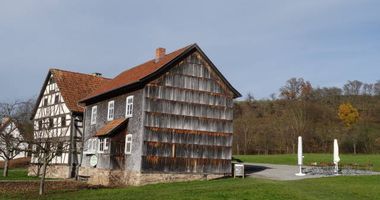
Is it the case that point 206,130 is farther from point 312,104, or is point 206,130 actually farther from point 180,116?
point 312,104

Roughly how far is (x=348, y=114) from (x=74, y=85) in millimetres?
64097

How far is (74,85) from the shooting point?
4338cm

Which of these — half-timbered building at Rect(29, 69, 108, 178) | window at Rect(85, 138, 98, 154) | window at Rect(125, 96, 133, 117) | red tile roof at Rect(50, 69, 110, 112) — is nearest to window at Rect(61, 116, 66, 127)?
half-timbered building at Rect(29, 69, 108, 178)

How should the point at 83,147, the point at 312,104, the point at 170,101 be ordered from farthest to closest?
the point at 312,104 → the point at 83,147 → the point at 170,101

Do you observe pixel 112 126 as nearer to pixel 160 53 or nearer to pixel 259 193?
pixel 160 53

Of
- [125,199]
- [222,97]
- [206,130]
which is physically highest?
[222,97]

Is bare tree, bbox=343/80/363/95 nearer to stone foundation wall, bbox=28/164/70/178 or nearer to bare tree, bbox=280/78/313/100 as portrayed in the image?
bare tree, bbox=280/78/313/100

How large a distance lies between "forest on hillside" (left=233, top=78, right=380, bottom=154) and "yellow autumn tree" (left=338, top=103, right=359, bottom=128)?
44 cm

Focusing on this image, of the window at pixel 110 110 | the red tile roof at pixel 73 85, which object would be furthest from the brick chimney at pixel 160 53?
the red tile roof at pixel 73 85

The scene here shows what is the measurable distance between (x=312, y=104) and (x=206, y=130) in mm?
68289

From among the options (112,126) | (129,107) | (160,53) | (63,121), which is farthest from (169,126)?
(63,121)

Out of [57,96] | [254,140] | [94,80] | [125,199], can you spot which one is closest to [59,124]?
[57,96]

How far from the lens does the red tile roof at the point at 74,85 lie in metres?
41.4

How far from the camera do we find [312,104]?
96375mm
